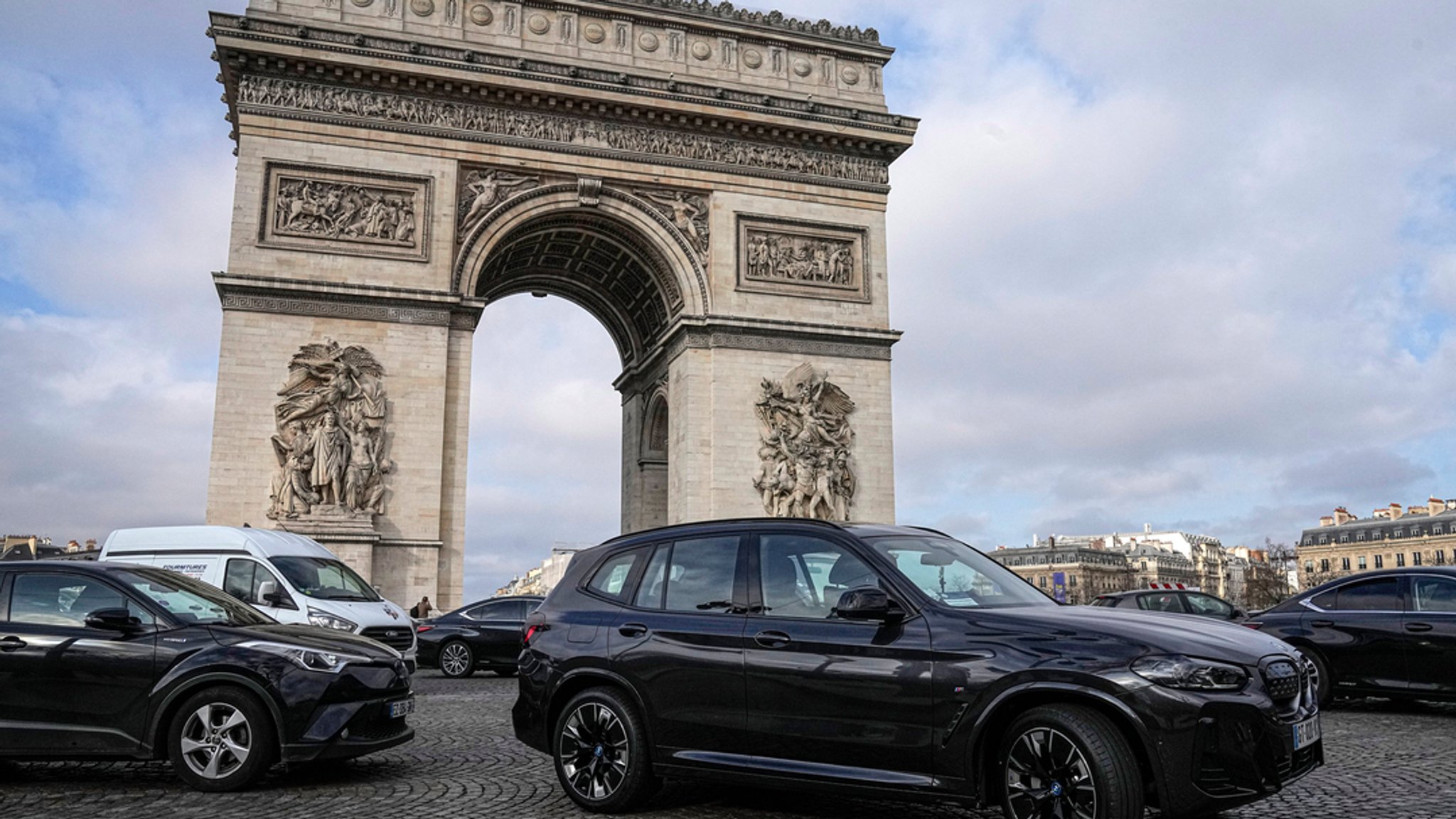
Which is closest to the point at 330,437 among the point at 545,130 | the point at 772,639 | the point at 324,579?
the point at 545,130

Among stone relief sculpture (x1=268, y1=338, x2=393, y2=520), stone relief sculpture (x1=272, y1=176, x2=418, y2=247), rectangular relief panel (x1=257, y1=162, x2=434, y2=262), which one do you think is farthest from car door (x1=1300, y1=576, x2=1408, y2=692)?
stone relief sculpture (x1=272, y1=176, x2=418, y2=247)

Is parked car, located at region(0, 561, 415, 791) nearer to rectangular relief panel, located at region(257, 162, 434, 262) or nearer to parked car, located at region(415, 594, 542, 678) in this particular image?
parked car, located at region(415, 594, 542, 678)

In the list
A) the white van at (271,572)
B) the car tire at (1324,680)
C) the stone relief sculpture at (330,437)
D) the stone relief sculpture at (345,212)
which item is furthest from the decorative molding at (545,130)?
the car tire at (1324,680)

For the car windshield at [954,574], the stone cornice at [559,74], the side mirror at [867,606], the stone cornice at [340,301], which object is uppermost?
the stone cornice at [559,74]

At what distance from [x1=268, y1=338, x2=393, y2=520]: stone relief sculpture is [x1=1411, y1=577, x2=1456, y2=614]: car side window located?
60.8ft

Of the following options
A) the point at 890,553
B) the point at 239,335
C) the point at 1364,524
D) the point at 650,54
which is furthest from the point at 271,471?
the point at 1364,524

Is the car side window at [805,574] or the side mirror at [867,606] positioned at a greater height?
the car side window at [805,574]

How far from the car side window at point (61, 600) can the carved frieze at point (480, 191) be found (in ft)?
61.6

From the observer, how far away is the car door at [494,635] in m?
17.9

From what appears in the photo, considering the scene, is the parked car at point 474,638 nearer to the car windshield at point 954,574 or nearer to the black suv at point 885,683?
the black suv at point 885,683

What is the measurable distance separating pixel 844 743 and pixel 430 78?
22.8 m

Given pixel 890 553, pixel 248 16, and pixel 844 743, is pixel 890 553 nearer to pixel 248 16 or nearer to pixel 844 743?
pixel 844 743

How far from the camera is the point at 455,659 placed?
18.1 m

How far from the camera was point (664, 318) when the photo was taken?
95.1ft
